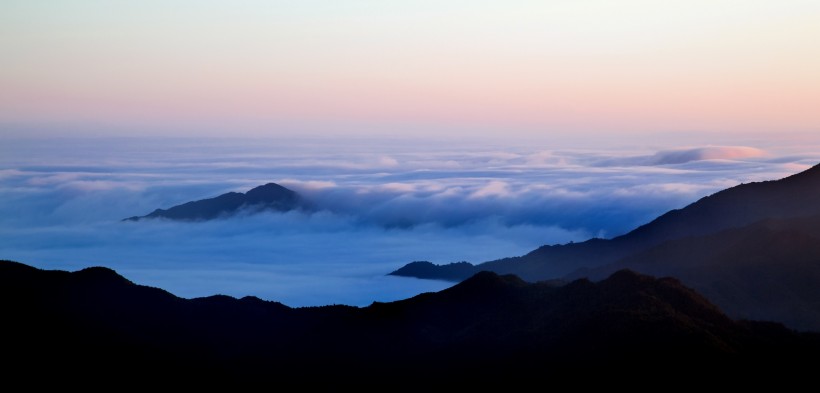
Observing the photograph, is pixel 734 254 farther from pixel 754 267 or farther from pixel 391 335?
pixel 391 335

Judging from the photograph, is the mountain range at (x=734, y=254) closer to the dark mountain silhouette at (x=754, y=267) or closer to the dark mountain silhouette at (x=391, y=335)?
the dark mountain silhouette at (x=754, y=267)

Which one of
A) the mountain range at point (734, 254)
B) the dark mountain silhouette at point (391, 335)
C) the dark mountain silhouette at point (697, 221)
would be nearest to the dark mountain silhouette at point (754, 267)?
the mountain range at point (734, 254)

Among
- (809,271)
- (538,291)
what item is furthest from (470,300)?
(809,271)

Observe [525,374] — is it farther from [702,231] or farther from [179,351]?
[702,231]

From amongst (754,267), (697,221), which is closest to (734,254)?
(754,267)

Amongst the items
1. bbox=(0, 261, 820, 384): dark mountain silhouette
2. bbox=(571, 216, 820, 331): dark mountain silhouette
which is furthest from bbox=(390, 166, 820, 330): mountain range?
bbox=(0, 261, 820, 384): dark mountain silhouette

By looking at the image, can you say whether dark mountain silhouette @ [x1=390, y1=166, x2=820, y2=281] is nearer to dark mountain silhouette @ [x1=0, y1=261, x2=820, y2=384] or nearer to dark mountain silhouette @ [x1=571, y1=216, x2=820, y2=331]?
dark mountain silhouette @ [x1=571, y1=216, x2=820, y2=331]
